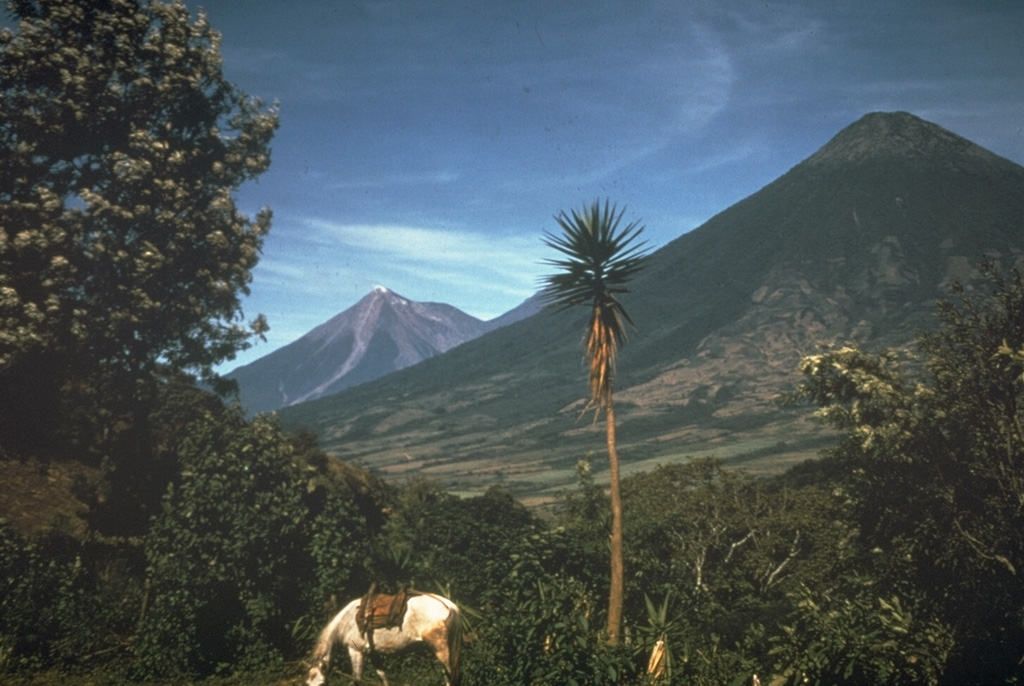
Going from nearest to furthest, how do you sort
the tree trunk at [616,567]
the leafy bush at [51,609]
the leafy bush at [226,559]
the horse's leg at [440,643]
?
the horse's leg at [440,643] → the tree trunk at [616,567] → the leafy bush at [51,609] → the leafy bush at [226,559]

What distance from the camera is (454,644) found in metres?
11.3

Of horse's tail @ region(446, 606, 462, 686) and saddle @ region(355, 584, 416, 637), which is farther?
saddle @ region(355, 584, 416, 637)

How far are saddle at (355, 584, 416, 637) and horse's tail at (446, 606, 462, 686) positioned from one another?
0.88 metres

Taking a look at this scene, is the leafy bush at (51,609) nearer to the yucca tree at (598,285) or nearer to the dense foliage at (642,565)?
the dense foliage at (642,565)

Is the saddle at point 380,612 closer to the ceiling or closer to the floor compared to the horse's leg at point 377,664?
closer to the ceiling

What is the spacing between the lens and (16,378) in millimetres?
20828

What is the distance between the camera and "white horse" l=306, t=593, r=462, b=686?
11203 mm

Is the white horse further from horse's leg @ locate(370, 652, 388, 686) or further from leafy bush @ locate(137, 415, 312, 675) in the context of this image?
leafy bush @ locate(137, 415, 312, 675)

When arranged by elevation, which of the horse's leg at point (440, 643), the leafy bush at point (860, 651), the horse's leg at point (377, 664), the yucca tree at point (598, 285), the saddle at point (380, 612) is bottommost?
the leafy bush at point (860, 651)

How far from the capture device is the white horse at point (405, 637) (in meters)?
11.2

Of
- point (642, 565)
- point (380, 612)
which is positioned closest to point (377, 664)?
point (380, 612)

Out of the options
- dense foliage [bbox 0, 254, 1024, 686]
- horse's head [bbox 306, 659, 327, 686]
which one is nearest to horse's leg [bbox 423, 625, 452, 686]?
dense foliage [bbox 0, 254, 1024, 686]

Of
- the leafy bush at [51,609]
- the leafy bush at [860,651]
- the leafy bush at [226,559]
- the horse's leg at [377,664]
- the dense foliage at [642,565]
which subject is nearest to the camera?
the leafy bush at [860,651]

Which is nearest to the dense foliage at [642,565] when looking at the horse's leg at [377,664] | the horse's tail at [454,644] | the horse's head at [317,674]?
the horse's tail at [454,644]
